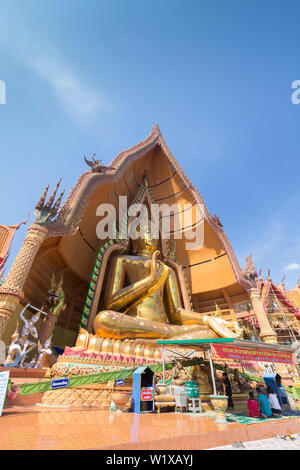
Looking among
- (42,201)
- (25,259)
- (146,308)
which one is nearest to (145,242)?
(146,308)

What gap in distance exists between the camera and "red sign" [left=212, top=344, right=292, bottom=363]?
394cm

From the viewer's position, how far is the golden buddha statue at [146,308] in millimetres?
6055

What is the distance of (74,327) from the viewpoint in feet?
30.4

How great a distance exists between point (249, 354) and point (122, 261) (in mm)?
4932

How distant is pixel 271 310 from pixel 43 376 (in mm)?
13311

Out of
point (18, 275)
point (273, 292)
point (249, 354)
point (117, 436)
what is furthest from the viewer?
point (273, 292)

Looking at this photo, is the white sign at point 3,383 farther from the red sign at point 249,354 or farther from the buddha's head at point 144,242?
the buddha's head at point 144,242

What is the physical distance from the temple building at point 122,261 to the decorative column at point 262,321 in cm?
3

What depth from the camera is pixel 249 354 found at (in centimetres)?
422

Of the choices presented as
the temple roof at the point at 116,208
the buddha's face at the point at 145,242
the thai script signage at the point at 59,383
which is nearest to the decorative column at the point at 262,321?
the temple roof at the point at 116,208

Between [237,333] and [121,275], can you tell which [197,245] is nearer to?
[121,275]

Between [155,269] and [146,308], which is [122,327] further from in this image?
[155,269]

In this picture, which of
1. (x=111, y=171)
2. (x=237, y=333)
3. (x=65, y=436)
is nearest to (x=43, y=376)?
(x=65, y=436)

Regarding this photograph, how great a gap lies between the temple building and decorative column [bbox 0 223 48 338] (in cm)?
2
